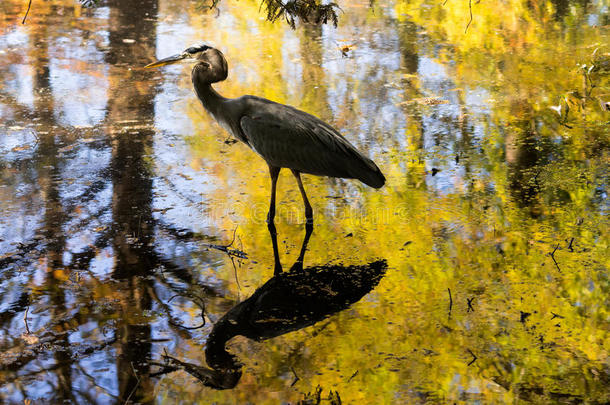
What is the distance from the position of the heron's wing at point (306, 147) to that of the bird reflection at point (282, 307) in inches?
30.4

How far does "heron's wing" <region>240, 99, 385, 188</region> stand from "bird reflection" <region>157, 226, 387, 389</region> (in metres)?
0.77

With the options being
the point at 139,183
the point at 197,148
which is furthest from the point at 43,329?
the point at 197,148

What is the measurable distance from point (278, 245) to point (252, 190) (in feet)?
3.70

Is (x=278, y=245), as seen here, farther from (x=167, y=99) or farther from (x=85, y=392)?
(x=167, y=99)

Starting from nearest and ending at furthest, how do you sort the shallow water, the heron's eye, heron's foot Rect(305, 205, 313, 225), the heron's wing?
the shallow water → the heron's wing → heron's foot Rect(305, 205, 313, 225) → the heron's eye

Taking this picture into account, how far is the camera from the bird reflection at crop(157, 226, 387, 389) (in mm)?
4707

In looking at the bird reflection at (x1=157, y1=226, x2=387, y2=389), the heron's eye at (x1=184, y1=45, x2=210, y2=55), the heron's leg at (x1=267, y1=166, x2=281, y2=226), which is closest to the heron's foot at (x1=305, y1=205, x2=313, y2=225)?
the heron's leg at (x1=267, y1=166, x2=281, y2=226)

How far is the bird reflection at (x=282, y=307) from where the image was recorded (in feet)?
15.4

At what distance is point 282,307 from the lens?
5461 millimetres

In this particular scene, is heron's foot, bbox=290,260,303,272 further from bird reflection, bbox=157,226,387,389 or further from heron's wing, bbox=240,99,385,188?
heron's wing, bbox=240,99,385,188

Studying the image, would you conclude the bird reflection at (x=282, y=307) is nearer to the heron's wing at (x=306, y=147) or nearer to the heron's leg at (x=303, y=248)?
the heron's leg at (x=303, y=248)

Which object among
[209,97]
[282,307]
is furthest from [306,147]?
[282,307]

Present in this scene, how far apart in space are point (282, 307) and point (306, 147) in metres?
1.55

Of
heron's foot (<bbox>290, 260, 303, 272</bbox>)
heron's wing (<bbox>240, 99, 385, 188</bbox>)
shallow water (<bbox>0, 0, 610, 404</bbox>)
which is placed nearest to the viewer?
shallow water (<bbox>0, 0, 610, 404</bbox>)
